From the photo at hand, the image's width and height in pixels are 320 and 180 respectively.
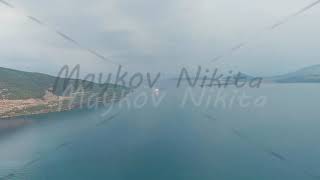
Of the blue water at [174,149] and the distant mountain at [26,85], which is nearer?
the blue water at [174,149]

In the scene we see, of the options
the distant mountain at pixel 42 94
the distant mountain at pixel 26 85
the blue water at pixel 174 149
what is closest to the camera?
the blue water at pixel 174 149

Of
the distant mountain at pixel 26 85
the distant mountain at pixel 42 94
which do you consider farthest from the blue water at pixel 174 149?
the distant mountain at pixel 26 85

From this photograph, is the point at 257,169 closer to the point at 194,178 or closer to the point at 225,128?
the point at 194,178

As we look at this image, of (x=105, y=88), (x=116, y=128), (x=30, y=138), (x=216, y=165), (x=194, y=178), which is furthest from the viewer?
(x=105, y=88)

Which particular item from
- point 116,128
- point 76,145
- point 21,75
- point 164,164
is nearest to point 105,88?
point 21,75

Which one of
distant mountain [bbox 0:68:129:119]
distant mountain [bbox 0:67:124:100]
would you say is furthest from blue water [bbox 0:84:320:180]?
distant mountain [bbox 0:67:124:100]

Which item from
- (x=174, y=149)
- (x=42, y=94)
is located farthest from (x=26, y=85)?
(x=174, y=149)

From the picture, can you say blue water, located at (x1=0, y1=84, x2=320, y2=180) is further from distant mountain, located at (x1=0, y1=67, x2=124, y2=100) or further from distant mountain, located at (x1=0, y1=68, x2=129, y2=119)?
distant mountain, located at (x1=0, y1=67, x2=124, y2=100)

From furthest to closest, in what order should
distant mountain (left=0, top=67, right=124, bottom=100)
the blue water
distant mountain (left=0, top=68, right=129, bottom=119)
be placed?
distant mountain (left=0, top=67, right=124, bottom=100), distant mountain (left=0, top=68, right=129, bottom=119), the blue water

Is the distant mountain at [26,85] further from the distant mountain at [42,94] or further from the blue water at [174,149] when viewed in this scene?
the blue water at [174,149]
